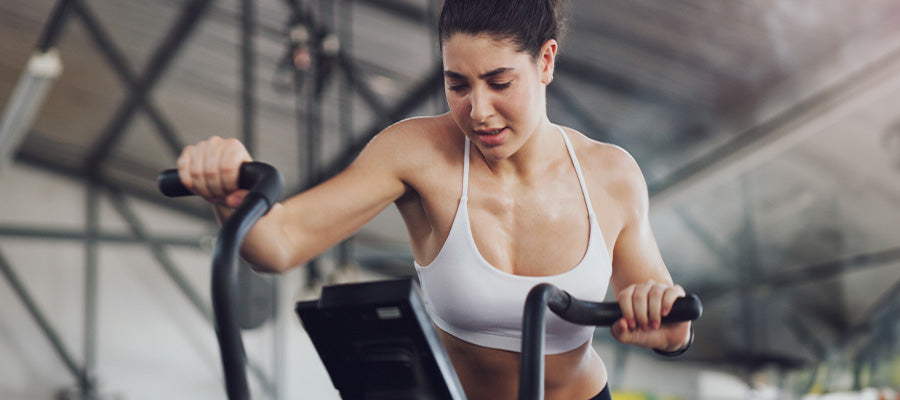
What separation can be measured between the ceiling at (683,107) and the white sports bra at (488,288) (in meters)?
3.39

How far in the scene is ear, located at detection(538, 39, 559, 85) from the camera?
1166mm

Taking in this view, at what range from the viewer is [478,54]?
1063 millimetres

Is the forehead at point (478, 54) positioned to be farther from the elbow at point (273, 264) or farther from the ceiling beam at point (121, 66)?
the ceiling beam at point (121, 66)

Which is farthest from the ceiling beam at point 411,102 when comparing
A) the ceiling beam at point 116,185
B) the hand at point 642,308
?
the ceiling beam at point 116,185

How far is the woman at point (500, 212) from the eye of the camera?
1.07 metres

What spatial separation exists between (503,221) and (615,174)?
8.0 inches

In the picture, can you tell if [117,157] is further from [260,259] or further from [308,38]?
[260,259]

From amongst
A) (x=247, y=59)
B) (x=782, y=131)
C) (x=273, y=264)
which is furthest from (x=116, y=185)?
(x=273, y=264)

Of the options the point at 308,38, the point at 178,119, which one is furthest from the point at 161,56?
the point at 308,38

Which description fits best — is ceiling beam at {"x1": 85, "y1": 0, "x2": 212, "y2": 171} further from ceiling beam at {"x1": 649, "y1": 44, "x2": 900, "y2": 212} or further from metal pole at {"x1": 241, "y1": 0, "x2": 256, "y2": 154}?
ceiling beam at {"x1": 649, "y1": 44, "x2": 900, "y2": 212}

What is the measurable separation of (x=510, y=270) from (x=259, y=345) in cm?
1068

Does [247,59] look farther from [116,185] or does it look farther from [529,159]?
[116,185]

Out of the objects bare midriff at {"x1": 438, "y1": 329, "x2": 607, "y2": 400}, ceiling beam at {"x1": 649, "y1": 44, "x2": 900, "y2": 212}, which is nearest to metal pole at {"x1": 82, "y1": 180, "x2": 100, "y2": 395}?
ceiling beam at {"x1": 649, "y1": 44, "x2": 900, "y2": 212}

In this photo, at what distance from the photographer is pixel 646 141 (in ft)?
19.3
